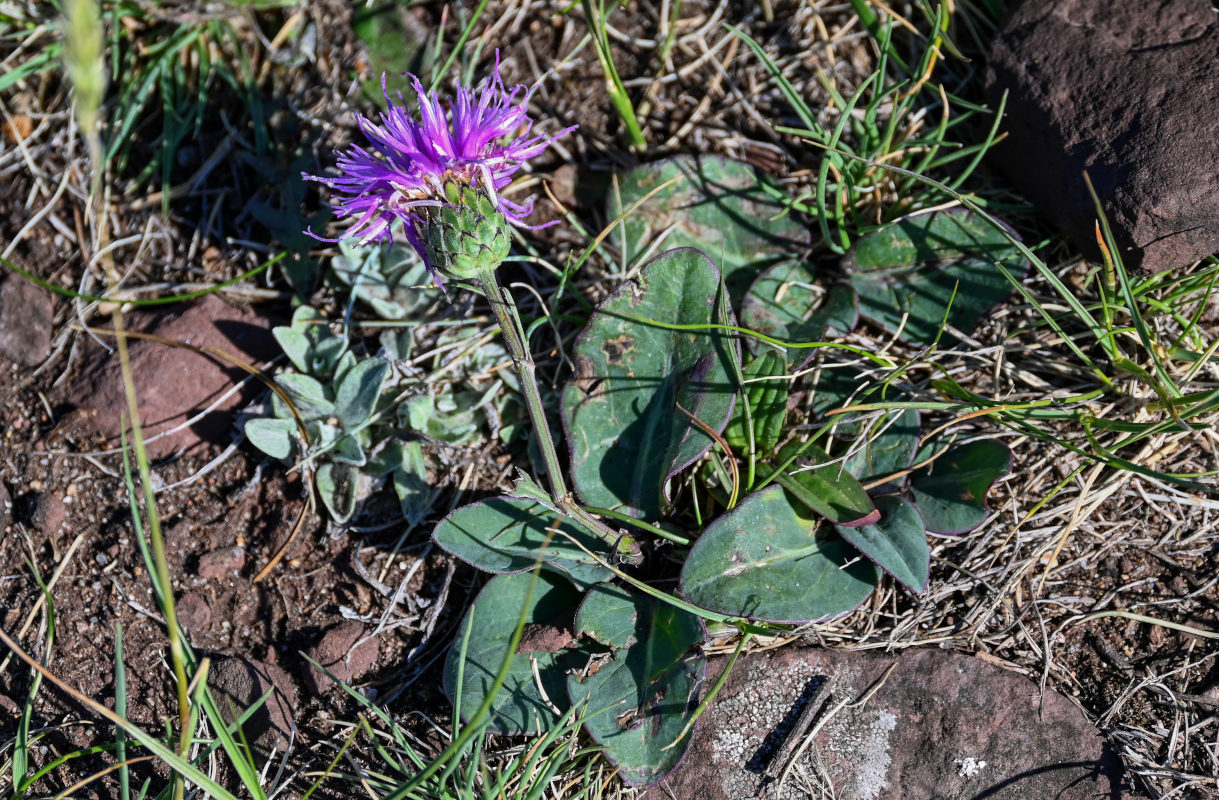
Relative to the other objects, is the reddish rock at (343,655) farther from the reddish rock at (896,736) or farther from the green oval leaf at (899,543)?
the green oval leaf at (899,543)

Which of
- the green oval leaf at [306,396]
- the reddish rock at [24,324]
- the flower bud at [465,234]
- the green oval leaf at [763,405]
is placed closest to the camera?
the flower bud at [465,234]

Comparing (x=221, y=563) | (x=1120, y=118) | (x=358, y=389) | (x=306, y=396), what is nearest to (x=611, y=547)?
(x=358, y=389)

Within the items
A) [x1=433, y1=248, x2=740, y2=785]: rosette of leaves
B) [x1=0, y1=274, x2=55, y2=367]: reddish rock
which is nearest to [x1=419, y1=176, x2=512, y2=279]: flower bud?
[x1=433, y1=248, x2=740, y2=785]: rosette of leaves

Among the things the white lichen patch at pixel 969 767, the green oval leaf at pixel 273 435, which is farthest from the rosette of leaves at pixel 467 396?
the white lichen patch at pixel 969 767

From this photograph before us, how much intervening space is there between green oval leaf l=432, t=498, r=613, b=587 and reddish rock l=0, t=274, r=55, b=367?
1725 millimetres

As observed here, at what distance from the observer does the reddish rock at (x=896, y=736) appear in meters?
2.18

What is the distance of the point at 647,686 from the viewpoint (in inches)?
89.0

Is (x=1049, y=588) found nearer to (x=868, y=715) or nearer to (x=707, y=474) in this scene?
(x=868, y=715)

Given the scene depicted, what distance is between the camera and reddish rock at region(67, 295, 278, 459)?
2.77 metres

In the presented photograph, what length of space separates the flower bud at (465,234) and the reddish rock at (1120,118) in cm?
177

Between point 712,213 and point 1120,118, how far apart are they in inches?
48.0

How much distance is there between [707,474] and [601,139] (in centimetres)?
131

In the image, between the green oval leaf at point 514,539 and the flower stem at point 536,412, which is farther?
the green oval leaf at point 514,539

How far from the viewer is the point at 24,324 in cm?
294
